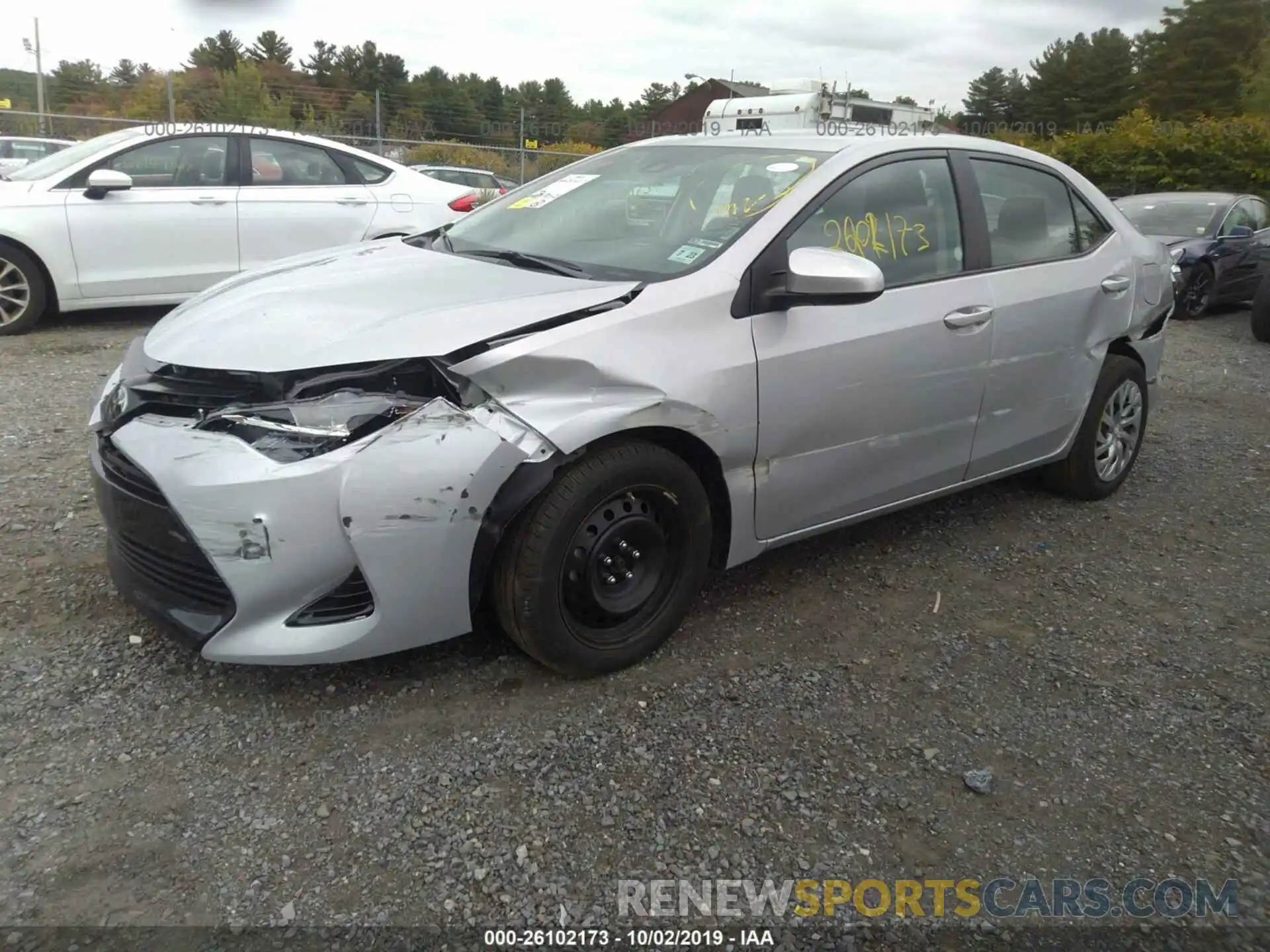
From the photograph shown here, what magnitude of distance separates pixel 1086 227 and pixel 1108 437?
3.17 feet

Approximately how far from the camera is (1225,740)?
8.96ft

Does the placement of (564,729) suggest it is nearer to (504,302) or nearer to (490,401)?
(490,401)

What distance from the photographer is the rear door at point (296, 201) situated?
7.25 meters

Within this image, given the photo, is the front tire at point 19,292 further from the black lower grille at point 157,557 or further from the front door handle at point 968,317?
the front door handle at point 968,317

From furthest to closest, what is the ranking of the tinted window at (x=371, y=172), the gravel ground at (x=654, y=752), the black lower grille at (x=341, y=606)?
the tinted window at (x=371, y=172) → the black lower grille at (x=341, y=606) → the gravel ground at (x=654, y=752)

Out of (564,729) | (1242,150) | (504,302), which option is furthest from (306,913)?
(1242,150)

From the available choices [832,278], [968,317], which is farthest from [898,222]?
[832,278]

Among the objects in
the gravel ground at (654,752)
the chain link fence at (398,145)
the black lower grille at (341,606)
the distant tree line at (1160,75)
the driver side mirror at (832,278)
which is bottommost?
the gravel ground at (654,752)

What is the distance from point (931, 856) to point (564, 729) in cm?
98

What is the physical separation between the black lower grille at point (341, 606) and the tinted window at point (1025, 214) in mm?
2638

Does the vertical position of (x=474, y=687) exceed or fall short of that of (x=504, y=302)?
it falls short

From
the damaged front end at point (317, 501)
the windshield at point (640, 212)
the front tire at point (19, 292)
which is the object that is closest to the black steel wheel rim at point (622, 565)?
the damaged front end at point (317, 501)

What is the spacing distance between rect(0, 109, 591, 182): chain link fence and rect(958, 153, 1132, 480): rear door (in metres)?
13.5

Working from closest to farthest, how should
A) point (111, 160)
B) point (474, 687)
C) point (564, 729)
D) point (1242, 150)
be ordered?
1. point (564, 729)
2. point (474, 687)
3. point (111, 160)
4. point (1242, 150)
